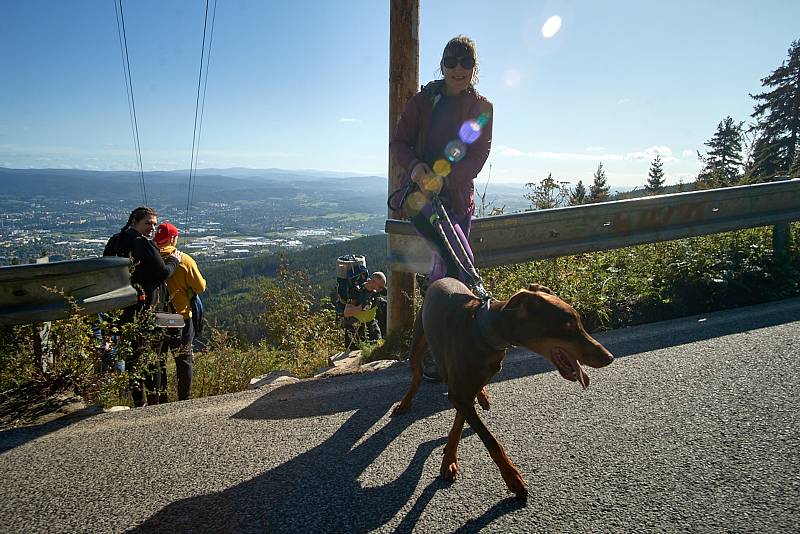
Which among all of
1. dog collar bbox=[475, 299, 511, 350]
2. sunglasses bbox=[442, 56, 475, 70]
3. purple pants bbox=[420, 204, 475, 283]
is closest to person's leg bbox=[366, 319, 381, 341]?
purple pants bbox=[420, 204, 475, 283]

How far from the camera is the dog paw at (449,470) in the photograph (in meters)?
2.22

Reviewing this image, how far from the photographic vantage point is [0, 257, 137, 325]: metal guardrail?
275 centimetres

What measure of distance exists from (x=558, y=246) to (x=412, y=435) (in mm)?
2569

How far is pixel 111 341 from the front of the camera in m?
3.35

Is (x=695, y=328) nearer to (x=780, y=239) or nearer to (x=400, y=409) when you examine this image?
(x=780, y=239)

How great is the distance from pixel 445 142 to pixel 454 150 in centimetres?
8

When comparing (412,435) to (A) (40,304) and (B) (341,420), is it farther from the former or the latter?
(A) (40,304)

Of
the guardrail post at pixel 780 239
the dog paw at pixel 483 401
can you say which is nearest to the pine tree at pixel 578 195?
the guardrail post at pixel 780 239

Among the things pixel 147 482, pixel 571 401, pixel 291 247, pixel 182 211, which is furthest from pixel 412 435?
pixel 182 211

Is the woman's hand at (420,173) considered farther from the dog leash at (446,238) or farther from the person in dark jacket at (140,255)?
the person in dark jacket at (140,255)

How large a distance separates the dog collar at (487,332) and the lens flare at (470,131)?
5.07ft

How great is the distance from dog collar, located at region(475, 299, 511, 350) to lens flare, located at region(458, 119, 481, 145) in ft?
5.07

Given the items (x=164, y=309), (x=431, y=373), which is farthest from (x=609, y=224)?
(x=164, y=309)

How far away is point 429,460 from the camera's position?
2.42 metres
